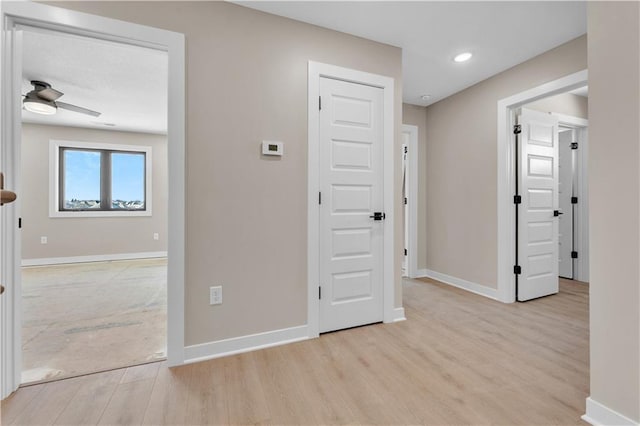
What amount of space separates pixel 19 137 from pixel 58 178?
4.90 metres

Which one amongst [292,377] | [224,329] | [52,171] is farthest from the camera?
[52,171]

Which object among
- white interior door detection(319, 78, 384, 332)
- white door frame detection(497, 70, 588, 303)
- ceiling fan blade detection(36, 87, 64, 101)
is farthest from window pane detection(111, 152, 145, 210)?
white door frame detection(497, 70, 588, 303)

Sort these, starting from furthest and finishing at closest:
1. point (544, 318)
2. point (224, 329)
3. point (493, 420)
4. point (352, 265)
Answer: point (544, 318) → point (352, 265) → point (224, 329) → point (493, 420)

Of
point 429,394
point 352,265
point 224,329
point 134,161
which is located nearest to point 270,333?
point 224,329

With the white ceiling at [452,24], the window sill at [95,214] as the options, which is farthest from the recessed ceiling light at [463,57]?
the window sill at [95,214]

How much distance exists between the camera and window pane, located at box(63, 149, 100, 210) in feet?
18.3

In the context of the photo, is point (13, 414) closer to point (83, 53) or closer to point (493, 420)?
point (493, 420)

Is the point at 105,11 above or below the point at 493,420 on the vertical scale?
above

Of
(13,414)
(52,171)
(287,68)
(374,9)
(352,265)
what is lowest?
(13,414)

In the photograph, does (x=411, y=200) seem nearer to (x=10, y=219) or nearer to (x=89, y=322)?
(x=89, y=322)

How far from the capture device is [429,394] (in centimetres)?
165

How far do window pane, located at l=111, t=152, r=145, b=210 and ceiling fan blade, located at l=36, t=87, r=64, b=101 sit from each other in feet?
8.48

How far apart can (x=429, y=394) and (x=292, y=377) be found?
31.2 inches

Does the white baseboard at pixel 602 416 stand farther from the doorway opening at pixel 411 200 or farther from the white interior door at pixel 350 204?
the doorway opening at pixel 411 200
